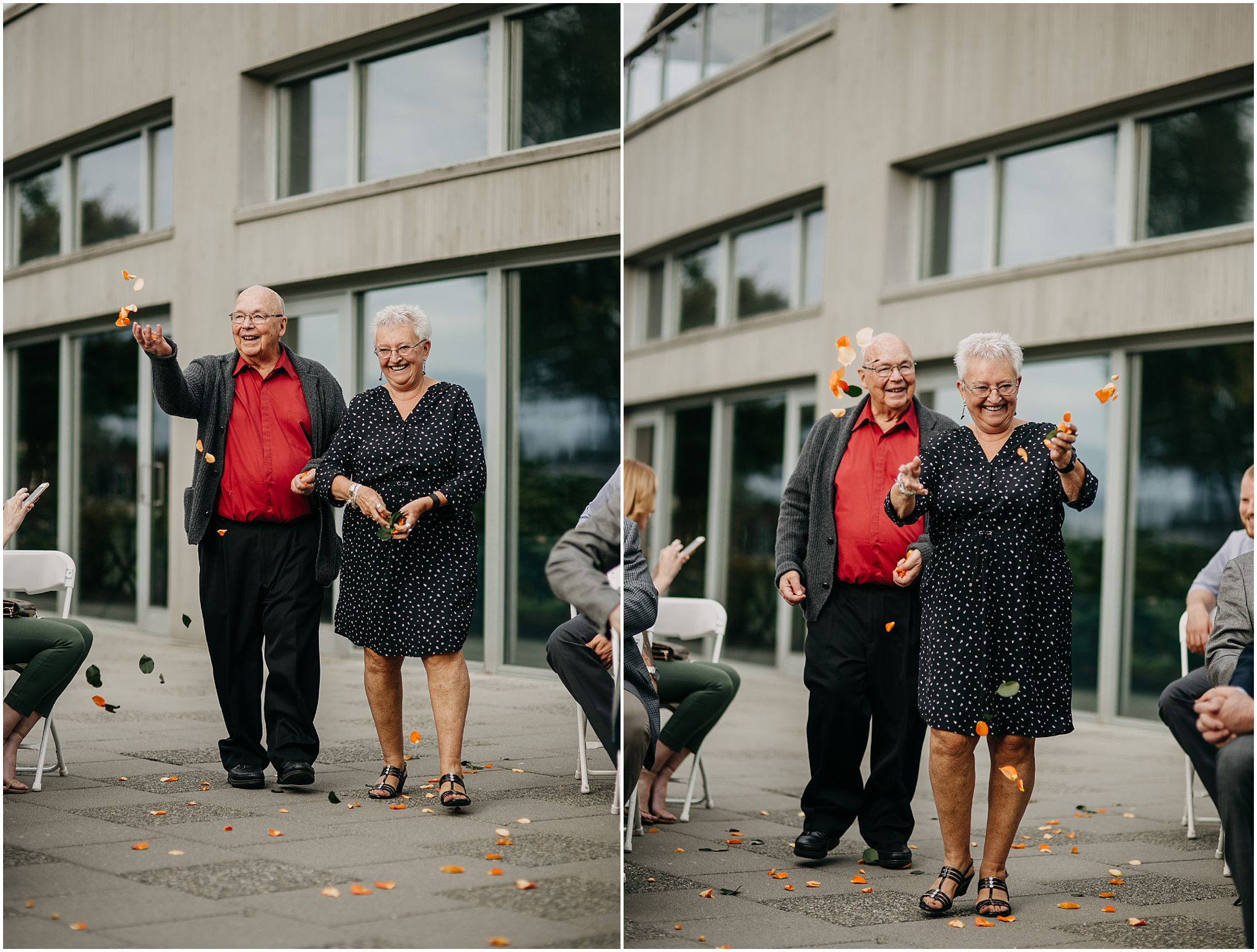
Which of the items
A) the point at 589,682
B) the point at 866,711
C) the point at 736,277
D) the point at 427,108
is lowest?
the point at 866,711

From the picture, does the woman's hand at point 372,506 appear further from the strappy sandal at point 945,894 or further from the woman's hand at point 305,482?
the strappy sandal at point 945,894

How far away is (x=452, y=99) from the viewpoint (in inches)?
136

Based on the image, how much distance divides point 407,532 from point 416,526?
5 centimetres

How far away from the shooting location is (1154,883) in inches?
165

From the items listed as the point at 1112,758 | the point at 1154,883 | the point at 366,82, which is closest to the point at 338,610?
the point at 366,82

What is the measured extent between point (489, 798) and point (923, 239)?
22.6ft

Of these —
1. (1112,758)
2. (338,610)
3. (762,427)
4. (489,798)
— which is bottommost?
(1112,758)

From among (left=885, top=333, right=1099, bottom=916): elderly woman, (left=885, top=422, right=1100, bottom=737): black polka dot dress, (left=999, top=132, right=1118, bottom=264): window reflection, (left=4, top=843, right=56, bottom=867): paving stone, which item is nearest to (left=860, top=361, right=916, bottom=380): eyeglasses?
(left=885, top=333, right=1099, bottom=916): elderly woman

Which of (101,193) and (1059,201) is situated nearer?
(101,193)

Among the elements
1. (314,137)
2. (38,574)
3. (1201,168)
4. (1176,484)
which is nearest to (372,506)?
(38,574)

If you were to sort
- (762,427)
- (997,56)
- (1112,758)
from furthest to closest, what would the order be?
(997,56) < (1112,758) < (762,427)

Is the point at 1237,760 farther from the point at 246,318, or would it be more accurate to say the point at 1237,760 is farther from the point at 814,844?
the point at 246,318

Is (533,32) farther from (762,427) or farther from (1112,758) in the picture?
(1112,758)

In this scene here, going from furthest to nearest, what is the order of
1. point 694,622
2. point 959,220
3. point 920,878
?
point 959,220 < point 694,622 < point 920,878
